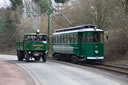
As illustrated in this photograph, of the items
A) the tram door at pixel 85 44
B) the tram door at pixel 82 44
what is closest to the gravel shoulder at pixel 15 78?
the tram door at pixel 85 44

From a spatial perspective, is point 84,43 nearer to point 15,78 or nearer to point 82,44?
point 82,44

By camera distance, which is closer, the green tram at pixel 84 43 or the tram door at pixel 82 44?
the green tram at pixel 84 43

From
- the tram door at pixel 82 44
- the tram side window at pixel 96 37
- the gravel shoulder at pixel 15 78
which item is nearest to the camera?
the gravel shoulder at pixel 15 78

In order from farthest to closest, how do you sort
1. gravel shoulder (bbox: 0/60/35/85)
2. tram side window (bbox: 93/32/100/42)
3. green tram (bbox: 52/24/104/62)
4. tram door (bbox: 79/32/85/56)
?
tram door (bbox: 79/32/85/56), tram side window (bbox: 93/32/100/42), green tram (bbox: 52/24/104/62), gravel shoulder (bbox: 0/60/35/85)

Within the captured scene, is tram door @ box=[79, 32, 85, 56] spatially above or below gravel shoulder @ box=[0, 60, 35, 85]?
above

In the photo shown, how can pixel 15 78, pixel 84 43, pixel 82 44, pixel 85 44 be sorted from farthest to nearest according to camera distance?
pixel 82 44
pixel 84 43
pixel 85 44
pixel 15 78

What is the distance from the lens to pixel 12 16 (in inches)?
2356

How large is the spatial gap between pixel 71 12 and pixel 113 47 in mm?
7927

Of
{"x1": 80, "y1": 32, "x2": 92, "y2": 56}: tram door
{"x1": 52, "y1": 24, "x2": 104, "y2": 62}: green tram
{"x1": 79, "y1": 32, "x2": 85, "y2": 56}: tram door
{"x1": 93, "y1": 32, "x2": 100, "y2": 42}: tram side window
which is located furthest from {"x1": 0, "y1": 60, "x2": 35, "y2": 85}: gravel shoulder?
{"x1": 93, "y1": 32, "x2": 100, "y2": 42}: tram side window

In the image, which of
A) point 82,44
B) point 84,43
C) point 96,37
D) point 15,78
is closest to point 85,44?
point 84,43

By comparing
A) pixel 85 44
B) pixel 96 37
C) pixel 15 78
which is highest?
pixel 96 37

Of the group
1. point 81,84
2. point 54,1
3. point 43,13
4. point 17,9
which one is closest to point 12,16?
point 17,9

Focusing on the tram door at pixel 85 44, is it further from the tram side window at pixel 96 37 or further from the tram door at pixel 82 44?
the tram side window at pixel 96 37

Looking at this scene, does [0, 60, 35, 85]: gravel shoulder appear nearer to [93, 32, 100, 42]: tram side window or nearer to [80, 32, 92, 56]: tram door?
[80, 32, 92, 56]: tram door
